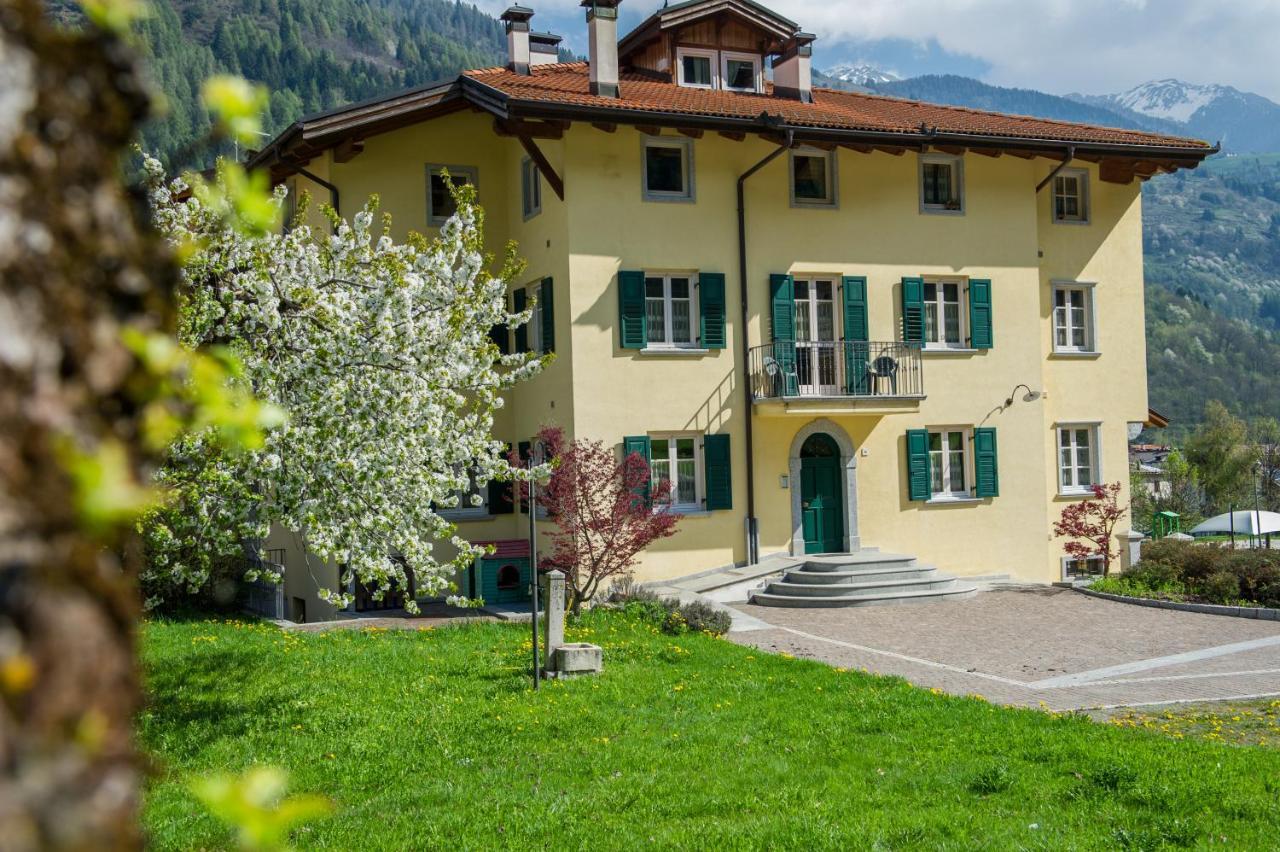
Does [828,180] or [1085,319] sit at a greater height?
[828,180]

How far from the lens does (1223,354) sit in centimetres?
17488

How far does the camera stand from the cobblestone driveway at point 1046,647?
1316cm

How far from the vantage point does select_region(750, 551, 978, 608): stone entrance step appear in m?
21.3

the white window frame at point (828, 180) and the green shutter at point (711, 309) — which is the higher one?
the white window frame at point (828, 180)

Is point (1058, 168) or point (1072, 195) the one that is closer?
point (1058, 168)

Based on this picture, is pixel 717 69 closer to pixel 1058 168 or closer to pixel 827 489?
pixel 1058 168

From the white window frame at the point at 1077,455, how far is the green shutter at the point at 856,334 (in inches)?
227

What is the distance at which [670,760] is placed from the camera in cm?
905

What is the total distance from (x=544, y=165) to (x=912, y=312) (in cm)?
811

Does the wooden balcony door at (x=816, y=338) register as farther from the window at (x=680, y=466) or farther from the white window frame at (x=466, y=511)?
the white window frame at (x=466, y=511)

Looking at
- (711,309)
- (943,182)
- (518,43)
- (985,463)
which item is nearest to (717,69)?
(518,43)

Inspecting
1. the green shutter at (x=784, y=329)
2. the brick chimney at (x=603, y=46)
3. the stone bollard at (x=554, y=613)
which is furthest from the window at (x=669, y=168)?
the stone bollard at (x=554, y=613)

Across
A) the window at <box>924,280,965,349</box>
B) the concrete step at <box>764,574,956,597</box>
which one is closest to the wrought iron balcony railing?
the window at <box>924,280,965,349</box>

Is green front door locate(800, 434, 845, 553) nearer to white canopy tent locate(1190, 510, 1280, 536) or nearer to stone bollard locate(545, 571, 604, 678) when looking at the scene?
stone bollard locate(545, 571, 604, 678)
